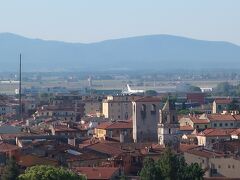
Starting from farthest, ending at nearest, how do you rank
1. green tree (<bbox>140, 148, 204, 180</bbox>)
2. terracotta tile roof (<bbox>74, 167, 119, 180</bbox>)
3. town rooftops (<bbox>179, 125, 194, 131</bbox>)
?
town rooftops (<bbox>179, 125, 194, 131</bbox>) → terracotta tile roof (<bbox>74, 167, 119, 180</bbox>) → green tree (<bbox>140, 148, 204, 180</bbox>)

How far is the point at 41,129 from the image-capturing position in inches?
2544

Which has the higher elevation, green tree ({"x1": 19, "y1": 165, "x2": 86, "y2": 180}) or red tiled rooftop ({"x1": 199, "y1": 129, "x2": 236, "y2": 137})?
green tree ({"x1": 19, "y1": 165, "x2": 86, "y2": 180})

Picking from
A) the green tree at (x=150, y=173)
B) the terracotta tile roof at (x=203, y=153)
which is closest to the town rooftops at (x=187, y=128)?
the terracotta tile roof at (x=203, y=153)

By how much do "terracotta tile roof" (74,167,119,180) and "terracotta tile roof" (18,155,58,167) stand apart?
231cm

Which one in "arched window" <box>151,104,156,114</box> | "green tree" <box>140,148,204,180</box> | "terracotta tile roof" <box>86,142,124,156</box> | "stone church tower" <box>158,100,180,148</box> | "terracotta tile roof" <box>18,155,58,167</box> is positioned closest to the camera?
"green tree" <box>140,148,204,180</box>

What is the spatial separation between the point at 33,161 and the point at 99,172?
4.27 meters

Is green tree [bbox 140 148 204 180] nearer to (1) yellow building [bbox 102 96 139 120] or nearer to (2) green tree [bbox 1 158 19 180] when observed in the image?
(2) green tree [bbox 1 158 19 180]

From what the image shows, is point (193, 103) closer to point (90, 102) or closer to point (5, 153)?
point (90, 102)

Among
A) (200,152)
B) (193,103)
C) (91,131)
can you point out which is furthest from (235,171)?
(193,103)

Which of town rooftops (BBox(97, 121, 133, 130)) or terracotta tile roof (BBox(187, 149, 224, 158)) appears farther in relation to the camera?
town rooftops (BBox(97, 121, 133, 130))

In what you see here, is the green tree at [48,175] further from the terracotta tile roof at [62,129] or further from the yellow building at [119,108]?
the yellow building at [119,108]

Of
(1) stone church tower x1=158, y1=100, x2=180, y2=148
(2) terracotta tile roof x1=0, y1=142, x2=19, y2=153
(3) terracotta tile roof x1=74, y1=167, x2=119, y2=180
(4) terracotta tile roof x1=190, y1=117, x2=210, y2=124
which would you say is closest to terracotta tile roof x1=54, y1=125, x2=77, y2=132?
(1) stone church tower x1=158, y1=100, x2=180, y2=148

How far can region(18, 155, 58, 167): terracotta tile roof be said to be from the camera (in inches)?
1591

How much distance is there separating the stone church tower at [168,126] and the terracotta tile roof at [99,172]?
49.4ft
